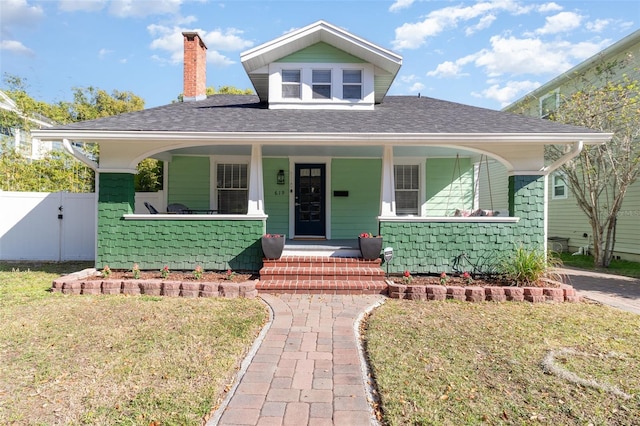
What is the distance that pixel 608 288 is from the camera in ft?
23.0

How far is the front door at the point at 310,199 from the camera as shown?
9664mm

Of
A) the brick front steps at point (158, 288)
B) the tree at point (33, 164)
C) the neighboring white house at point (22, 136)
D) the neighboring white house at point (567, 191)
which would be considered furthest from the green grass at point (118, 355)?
the neighboring white house at point (567, 191)

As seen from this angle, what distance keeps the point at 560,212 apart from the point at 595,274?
5.51m

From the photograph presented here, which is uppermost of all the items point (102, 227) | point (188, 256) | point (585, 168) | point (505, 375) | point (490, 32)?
point (490, 32)

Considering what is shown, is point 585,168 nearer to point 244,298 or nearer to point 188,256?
point 244,298

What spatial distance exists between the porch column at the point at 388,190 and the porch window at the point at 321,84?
2.66m

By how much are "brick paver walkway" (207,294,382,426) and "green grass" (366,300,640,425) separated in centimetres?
24

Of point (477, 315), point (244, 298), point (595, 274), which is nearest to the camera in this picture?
point (477, 315)

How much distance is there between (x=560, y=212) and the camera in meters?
13.3

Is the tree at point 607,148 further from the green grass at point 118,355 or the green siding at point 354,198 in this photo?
the green grass at point 118,355

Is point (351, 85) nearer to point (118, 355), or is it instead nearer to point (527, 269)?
point (527, 269)

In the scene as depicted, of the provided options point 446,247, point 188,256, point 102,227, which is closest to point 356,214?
point 446,247

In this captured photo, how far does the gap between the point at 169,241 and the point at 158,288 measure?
1.37 m

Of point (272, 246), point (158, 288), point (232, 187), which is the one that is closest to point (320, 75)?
point (232, 187)
